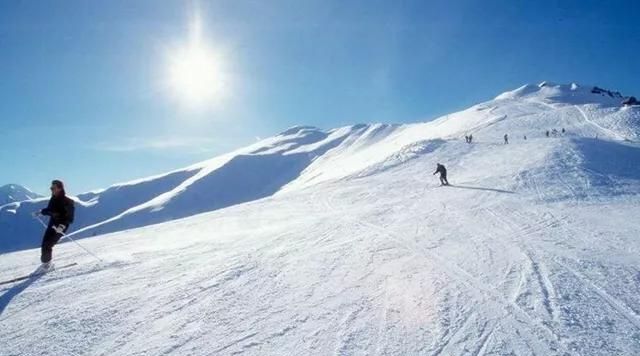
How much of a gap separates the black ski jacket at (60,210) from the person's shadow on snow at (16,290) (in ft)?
5.05

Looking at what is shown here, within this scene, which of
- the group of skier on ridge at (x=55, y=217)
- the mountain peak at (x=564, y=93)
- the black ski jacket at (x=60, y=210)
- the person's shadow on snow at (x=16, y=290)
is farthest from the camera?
the mountain peak at (x=564, y=93)

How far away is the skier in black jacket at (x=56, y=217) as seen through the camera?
448 inches

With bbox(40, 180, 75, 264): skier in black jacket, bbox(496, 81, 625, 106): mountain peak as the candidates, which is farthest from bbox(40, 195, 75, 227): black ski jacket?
bbox(496, 81, 625, 106): mountain peak

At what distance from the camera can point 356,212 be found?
21.0 meters

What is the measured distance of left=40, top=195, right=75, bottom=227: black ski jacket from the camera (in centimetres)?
1159

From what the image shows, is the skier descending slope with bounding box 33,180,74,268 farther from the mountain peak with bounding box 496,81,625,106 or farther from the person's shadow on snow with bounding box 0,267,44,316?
the mountain peak with bounding box 496,81,625,106

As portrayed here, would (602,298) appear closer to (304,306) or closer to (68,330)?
(304,306)

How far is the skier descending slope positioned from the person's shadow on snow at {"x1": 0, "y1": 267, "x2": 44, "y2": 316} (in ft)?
2.93

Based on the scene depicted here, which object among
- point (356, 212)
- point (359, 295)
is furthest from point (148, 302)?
point (356, 212)

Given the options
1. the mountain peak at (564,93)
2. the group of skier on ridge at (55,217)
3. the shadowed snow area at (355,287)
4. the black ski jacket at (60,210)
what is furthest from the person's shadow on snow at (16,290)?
the mountain peak at (564,93)

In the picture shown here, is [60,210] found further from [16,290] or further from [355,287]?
[355,287]

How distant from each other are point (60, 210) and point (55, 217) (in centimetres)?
22

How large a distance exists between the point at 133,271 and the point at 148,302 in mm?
2503

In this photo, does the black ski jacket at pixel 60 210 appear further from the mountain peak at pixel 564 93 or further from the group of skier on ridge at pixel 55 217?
the mountain peak at pixel 564 93
